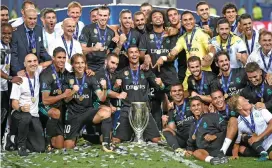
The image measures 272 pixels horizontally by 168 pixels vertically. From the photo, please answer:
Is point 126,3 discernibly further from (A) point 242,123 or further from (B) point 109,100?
(A) point 242,123

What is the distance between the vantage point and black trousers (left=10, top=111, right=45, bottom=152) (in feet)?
46.6

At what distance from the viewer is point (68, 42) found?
595 inches

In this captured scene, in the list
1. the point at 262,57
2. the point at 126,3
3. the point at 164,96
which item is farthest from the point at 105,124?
the point at 126,3

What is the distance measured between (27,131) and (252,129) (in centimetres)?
344

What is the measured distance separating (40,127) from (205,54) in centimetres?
299

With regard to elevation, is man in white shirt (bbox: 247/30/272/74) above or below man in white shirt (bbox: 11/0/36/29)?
below

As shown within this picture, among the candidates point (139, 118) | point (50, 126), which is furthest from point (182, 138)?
point (50, 126)

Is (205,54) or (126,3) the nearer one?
(205,54)

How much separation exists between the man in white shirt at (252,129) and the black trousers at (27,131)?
302cm

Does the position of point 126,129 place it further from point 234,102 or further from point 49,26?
point 49,26

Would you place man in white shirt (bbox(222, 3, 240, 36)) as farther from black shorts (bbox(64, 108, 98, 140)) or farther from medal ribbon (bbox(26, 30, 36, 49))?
medal ribbon (bbox(26, 30, 36, 49))

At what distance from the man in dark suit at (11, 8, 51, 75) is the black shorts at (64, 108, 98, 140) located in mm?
1094

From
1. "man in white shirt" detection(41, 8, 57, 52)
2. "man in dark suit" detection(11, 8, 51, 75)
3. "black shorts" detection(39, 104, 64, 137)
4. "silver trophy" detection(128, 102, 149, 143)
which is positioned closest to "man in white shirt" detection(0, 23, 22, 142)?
"man in dark suit" detection(11, 8, 51, 75)

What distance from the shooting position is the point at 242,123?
14.0 meters
